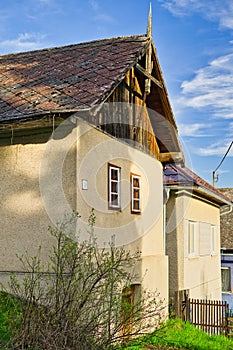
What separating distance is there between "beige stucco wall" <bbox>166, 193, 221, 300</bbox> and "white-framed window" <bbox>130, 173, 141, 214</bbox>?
11.3 ft

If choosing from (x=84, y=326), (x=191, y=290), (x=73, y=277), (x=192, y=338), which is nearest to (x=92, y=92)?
(x=73, y=277)

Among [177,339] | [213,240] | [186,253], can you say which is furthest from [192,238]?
[177,339]

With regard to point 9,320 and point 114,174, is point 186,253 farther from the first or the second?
point 9,320

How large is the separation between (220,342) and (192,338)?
0.96 m

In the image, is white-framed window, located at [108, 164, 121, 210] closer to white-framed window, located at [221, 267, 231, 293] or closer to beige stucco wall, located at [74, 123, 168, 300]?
beige stucco wall, located at [74, 123, 168, 300]

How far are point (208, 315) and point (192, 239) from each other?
2.51 m

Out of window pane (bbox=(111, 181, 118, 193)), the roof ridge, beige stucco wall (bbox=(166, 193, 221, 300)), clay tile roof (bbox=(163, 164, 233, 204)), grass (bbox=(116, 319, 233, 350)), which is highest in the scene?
the roof ridge

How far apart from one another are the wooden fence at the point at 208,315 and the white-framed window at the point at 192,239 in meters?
1.57

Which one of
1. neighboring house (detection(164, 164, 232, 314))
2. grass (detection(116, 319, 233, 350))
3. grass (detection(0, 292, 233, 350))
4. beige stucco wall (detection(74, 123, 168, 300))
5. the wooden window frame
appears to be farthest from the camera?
neighboring house (detection(164, 164, 232, 314))

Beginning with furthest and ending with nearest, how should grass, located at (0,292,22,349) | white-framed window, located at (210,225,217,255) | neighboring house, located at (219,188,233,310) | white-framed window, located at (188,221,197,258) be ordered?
neighboring house, located at (219,188,233,310)
white-framed window, located at (210,225,217,255)
white-framed window, located at (188,221,197,258)
grass, located at (0,292,22,349)

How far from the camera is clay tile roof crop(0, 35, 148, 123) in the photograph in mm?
8969

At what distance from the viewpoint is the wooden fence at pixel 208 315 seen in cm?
1498

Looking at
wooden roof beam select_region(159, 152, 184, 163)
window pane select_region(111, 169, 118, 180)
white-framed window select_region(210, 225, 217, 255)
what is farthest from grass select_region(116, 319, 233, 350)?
white-framed window select_region(210, 225, 217, 255)

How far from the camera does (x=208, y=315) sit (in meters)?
15.2
